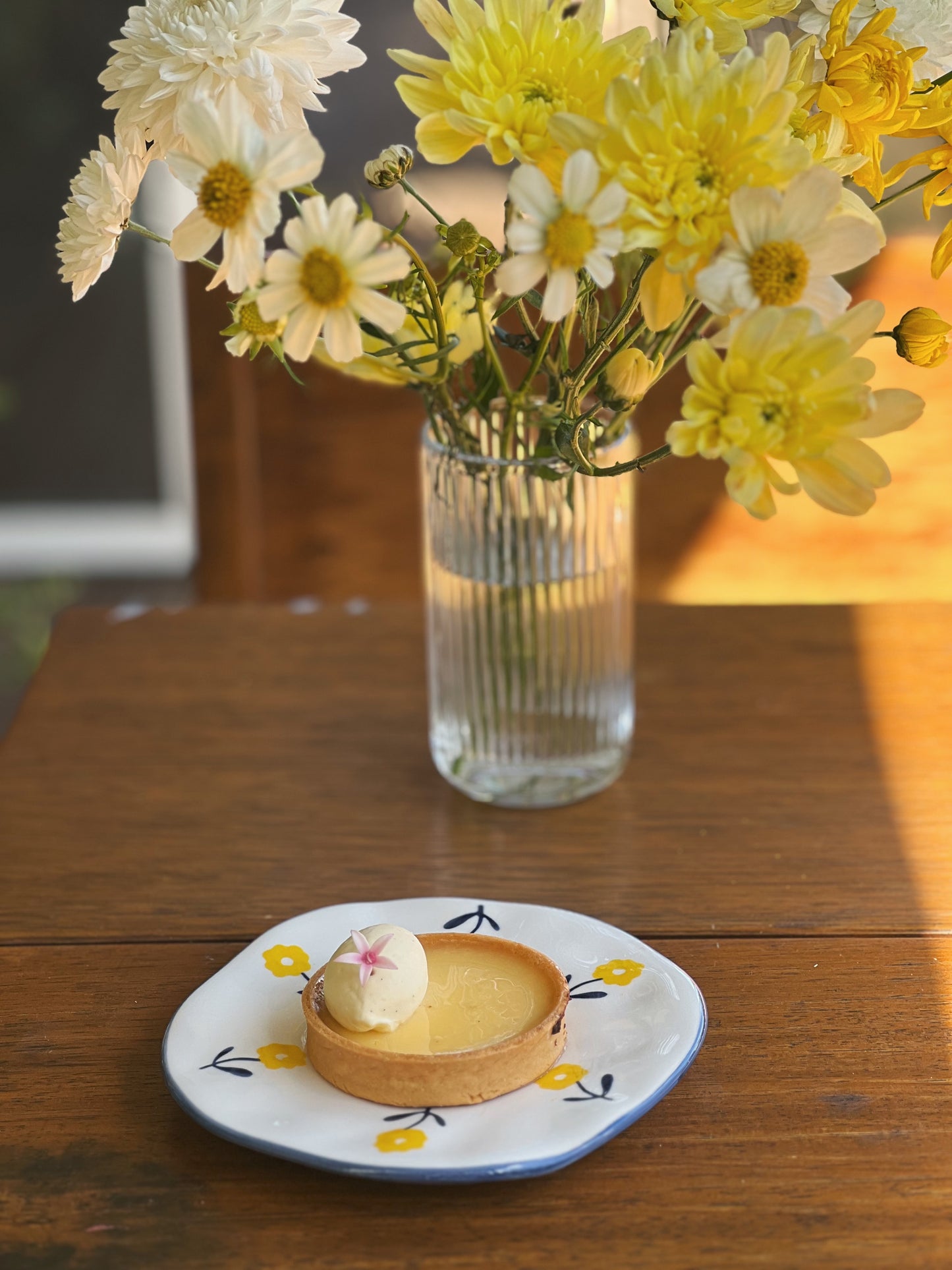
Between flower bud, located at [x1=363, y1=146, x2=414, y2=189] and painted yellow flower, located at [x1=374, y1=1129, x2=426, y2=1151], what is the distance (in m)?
0.45

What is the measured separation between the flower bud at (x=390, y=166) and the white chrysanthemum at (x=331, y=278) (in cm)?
10

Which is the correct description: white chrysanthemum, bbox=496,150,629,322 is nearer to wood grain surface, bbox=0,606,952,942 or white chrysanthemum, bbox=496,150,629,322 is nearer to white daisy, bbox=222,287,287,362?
white daisy, bbox=222,287,287,362

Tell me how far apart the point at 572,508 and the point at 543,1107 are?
0.38 meters

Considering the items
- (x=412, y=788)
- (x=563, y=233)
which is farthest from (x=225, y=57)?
(x=412, y=788)

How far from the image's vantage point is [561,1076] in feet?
2.16

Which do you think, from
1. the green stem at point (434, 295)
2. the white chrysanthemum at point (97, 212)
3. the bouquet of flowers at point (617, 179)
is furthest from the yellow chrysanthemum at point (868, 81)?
the white chrysanthemum at point (97, 212)

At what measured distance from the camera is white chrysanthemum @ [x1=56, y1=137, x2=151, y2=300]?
0.65 meters

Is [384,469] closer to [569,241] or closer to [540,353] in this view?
[540,353]

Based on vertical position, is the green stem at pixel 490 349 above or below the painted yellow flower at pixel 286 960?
above

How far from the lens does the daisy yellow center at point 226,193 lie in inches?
23.1

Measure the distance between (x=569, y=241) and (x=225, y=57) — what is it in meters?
0.19

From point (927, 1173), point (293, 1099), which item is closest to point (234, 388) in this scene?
point (293, 1099)

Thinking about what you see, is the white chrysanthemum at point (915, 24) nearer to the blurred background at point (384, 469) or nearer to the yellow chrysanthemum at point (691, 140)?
the yellow chrysanthemum at point (691, 140)

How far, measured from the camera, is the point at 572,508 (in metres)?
0.87
